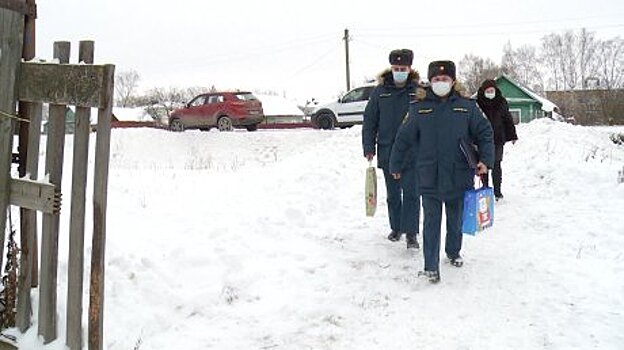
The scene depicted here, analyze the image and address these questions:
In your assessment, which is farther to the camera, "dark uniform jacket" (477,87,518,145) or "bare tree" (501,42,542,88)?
"bare tree" (501,42,542,88)

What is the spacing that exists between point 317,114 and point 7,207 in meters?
18.0

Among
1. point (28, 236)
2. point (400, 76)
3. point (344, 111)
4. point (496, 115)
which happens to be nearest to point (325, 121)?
point (344, 111)

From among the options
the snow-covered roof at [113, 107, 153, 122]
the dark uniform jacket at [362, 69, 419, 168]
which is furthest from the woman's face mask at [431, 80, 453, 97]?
the snow-covered roof at [113, 107, 153, 122]

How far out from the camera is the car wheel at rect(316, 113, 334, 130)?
852 inches

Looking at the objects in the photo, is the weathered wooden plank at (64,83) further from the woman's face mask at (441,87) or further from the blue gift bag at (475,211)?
the blue gift bag at (475,211)

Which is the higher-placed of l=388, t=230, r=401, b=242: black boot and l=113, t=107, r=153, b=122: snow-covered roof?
l=113, t=107, r=153, b=122: snow-covered roof

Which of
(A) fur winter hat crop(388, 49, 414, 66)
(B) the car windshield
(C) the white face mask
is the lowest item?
(C) the white face mask

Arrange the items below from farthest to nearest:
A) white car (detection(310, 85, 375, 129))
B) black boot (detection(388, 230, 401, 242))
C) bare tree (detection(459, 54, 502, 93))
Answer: bare tree (detection(459, 54, 502, 93)), white car (detection(310, 85, 375, 129)), black boot (detection(388, 230, 401, 242))

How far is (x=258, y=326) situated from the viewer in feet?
14.8

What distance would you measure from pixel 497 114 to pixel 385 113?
9.87 ft

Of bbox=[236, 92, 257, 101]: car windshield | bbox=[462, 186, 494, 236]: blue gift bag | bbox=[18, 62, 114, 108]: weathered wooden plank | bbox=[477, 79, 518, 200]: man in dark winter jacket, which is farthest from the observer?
bbox=[236, 92, 257, 101]: car windshield

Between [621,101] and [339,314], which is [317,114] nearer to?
[339,314]

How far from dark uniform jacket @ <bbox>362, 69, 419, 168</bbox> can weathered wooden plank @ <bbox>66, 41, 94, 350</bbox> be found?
3311 mm

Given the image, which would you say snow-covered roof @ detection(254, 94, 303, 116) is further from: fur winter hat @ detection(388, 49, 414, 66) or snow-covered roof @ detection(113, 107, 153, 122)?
fur winter hat @ detection(388, 49, 414, 66)
